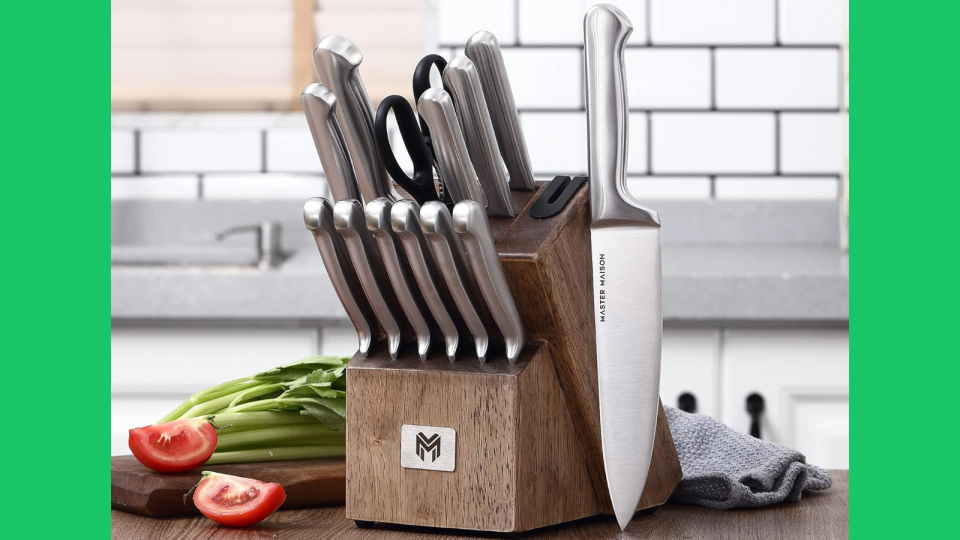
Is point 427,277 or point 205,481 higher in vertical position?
point 427,277

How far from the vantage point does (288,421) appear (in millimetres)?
675

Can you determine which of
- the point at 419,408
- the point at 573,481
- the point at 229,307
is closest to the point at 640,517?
the point at 573,481

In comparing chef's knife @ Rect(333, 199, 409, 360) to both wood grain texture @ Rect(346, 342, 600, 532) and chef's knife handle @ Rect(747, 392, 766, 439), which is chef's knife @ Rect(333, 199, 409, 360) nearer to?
wood grain texture @ Rect(346, 342, 600, 532)

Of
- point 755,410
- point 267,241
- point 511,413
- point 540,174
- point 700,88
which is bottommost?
point 755,410

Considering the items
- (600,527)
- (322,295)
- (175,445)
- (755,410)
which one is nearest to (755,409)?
(755,410)

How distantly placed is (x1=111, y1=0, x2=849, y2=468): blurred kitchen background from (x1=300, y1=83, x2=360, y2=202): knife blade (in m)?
0.74

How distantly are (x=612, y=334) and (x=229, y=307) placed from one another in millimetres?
826

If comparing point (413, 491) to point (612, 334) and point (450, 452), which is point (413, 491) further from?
point (612, 334)

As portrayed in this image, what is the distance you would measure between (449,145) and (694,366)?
33.0 inches

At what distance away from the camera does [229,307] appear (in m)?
1.27

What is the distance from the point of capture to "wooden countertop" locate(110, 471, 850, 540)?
0.55m

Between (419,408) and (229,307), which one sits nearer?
(419,408)

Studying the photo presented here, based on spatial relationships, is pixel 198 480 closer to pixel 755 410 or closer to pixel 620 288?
pixel 620 288

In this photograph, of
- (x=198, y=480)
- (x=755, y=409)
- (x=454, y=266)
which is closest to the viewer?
(x=454, y=266)
